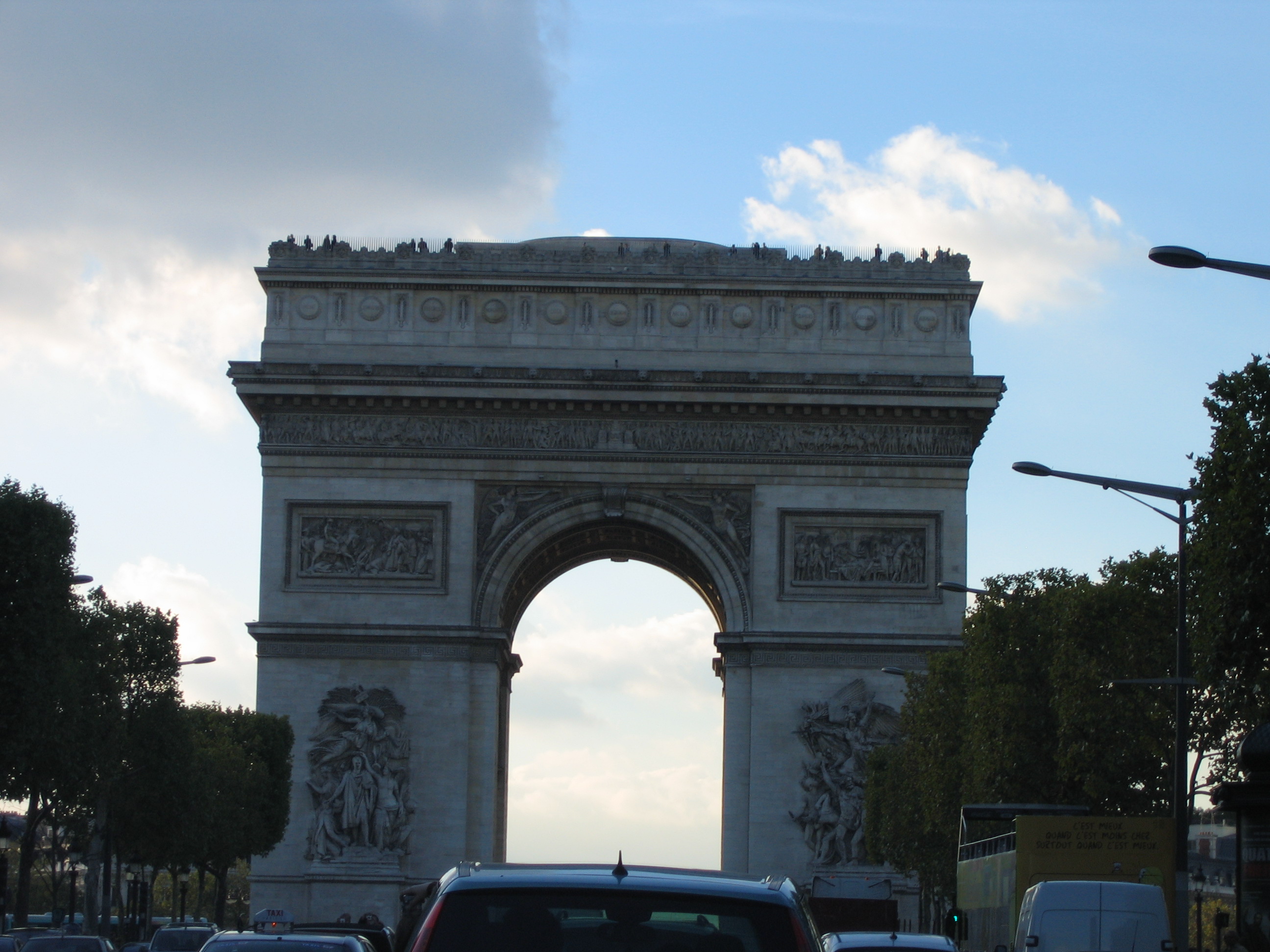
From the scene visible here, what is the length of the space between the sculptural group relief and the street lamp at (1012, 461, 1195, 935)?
22643 millimetres

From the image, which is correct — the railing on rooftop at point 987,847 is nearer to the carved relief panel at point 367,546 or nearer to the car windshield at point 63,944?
the car windshield at point 63,944

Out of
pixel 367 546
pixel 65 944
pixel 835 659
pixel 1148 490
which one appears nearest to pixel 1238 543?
pixel 1148 490

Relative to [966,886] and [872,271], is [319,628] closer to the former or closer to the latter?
[872,271]

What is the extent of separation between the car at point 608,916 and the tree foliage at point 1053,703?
31469mm

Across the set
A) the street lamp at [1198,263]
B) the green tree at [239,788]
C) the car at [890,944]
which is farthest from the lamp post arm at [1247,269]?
the green tree at [239,788]

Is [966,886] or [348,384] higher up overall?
[348,384]

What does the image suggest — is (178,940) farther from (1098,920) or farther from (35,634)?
(1098,920)

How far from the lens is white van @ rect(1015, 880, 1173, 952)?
23.5 m

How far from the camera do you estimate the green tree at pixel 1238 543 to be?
1033 inches

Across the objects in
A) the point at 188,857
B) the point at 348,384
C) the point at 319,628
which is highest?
the point at 348,384

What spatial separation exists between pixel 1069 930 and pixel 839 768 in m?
30.2

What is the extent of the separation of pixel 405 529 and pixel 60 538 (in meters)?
15.4

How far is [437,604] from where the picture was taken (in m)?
54.3

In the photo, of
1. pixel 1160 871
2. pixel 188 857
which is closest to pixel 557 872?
pixel 1160 871
